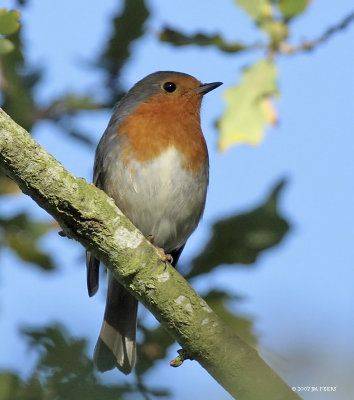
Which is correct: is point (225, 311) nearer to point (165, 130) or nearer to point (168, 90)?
point (165, 130)

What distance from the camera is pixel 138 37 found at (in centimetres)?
459

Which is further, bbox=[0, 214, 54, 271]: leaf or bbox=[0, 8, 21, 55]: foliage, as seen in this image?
bbox=[0, 214, 54, 271]: leaf

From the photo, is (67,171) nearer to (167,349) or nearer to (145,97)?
(167,349)

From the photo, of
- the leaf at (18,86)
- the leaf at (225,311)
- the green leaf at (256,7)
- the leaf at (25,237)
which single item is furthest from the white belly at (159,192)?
the green leaf at (256,7)

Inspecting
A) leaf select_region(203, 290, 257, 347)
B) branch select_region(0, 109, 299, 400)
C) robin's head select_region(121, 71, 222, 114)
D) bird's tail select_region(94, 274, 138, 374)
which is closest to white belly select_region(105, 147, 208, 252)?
bird's tail select_region(94, 274, 138, 374)

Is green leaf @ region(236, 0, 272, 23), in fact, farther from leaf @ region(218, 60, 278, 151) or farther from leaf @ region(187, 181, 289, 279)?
leaf @ region(187, 181, 289, 279)

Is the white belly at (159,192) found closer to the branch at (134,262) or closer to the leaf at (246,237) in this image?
the leaf at (246,237)

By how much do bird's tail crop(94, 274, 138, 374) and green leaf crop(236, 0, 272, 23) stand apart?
2484 mm

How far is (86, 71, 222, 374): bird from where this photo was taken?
5176 mm

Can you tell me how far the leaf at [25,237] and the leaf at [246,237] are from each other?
1.05 metres

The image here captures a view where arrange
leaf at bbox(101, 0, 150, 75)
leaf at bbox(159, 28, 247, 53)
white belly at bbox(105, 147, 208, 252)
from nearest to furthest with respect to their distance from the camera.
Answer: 1. leaf at bbox(159, 28, 247, 53)
2. leaf at bbox(101, 0, 150, 75)
3. white belly at bbox(105, 147, 208, 252)

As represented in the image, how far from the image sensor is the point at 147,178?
5.16m

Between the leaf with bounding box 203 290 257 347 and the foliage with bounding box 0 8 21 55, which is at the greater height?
the foliage with bounding box 0 8 21 55

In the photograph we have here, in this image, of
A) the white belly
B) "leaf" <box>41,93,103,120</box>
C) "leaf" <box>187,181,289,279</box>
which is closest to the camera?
"leaf" <box>187,181,289,279</box>
